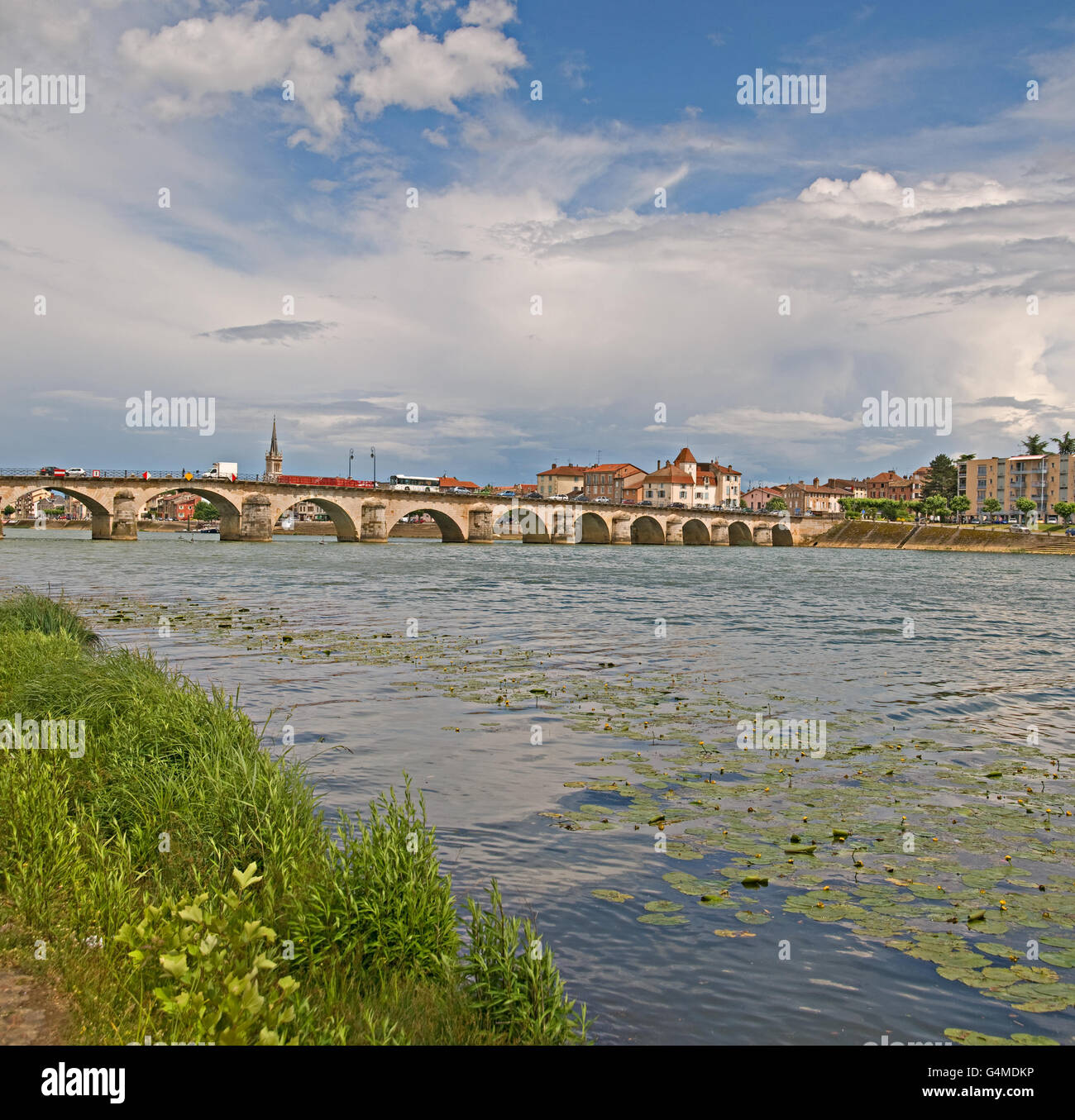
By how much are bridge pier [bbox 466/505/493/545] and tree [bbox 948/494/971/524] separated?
102880 mm

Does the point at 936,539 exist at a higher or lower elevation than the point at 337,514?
lower

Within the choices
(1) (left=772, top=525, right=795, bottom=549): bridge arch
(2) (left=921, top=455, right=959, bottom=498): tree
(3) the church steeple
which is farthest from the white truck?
(2) (left=921, top=455, right=959, bottom=498): tree

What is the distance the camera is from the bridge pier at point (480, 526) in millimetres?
113188

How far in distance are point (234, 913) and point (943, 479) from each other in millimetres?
204021

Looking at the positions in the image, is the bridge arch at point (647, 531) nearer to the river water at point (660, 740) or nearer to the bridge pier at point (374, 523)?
the bridge pier at point (374, 523)

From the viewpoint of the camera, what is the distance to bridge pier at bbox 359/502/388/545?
102625mm

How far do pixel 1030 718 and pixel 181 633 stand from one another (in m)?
19.3

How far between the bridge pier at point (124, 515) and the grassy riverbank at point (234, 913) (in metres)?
84.8

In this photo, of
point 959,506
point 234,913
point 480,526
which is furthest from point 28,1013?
point 959,506

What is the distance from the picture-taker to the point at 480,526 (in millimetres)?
114125

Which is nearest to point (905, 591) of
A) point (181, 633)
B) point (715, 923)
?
point (181, 633)

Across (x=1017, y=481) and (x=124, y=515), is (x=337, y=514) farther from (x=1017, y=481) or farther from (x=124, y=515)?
(x=1017, y=481)

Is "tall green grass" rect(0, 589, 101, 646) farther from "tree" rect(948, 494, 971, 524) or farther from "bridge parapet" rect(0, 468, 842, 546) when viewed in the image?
"tree" rect(948, 494, 971, 524)
